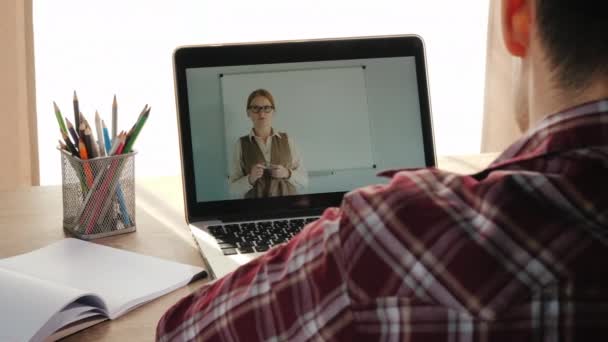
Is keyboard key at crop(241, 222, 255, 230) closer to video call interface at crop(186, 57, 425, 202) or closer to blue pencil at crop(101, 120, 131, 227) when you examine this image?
video call interface at crop(186, 57, 425, 202)

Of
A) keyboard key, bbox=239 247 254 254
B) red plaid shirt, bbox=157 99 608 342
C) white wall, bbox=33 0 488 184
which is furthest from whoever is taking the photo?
white wall, bbox=33 0 488 184

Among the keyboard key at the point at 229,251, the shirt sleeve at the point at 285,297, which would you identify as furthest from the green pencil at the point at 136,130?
the shirt sleeve at the point at 285,297

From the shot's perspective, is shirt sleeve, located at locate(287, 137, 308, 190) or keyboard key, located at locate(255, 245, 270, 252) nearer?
keyboard key, located at locate(255, 245, 270, 252)

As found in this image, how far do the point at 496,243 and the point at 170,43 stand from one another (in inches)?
93.6

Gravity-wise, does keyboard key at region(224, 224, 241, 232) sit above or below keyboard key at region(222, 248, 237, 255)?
above

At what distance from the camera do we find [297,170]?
122cm

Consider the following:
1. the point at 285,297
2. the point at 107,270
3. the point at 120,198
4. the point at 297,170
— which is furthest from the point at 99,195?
the point at 285,297

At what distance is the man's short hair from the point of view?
20.1 inches

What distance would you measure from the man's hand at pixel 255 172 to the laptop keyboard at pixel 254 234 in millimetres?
68

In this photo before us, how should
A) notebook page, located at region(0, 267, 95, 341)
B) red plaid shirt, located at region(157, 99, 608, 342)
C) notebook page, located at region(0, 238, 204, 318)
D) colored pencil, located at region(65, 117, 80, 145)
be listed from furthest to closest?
colored pencil, located at region(65, 117, 80, 145) < notebook page, located at region(0, 238, 204, 318) < notebook page, located at region(0, 267, 95, 341) < red plaid shirt, located at region(157, 99, 608, 342)

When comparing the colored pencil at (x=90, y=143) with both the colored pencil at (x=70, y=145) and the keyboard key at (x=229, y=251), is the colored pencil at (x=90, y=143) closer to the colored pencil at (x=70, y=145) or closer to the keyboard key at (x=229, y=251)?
the colored pencil at (x=70, y=145)

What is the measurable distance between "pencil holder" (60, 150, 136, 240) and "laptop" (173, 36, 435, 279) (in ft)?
0.29

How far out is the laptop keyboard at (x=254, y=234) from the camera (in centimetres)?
107

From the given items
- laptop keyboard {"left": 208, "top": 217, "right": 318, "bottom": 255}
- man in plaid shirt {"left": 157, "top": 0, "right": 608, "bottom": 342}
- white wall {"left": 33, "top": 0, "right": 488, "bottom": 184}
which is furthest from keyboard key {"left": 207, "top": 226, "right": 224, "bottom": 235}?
white wall {"left": 33, "top": 0, "right": 488, "bottom": 184}
